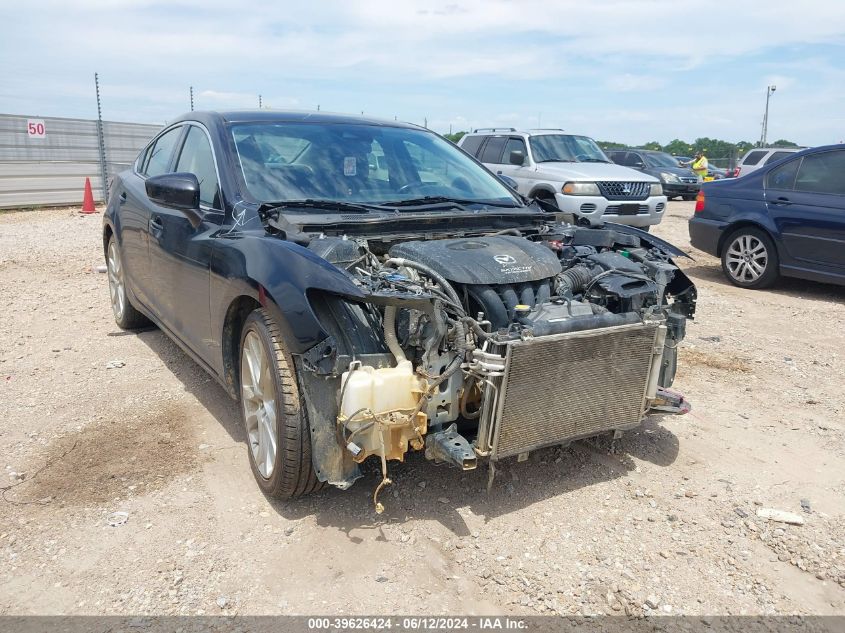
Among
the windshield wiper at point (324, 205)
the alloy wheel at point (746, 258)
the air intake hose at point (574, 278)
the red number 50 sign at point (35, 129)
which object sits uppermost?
the red number 50 sign at point (35, 129)

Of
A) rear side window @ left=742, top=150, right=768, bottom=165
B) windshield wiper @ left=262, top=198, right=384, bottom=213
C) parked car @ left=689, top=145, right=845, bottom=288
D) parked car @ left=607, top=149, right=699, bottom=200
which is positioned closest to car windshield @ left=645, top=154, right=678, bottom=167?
parked car @ left=607, top=149, right=699, bottom=200

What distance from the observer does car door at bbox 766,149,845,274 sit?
7621 mm

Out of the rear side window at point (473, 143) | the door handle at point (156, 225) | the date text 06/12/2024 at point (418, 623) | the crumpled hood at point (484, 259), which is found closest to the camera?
the date text 06/12/2024 at point (418, 623)

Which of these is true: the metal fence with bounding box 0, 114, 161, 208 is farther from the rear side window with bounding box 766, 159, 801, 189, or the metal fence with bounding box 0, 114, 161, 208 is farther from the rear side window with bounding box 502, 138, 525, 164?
the rear side window with bounding box 766, 159, 801, 189

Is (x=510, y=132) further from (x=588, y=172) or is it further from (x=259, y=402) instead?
(x=259, y=402)

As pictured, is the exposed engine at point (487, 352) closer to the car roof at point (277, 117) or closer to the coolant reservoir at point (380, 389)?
the coolant reservoir at point (380, 389)

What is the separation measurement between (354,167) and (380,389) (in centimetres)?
177

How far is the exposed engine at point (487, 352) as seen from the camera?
2.90 meters

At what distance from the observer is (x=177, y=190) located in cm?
373

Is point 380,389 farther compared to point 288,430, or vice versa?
point 288,430

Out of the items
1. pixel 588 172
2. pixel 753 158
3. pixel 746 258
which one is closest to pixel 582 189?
pixel 588 172

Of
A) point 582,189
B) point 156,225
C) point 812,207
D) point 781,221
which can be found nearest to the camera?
point 156,225

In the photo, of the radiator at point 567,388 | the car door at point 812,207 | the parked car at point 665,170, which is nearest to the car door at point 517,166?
the car door at point 812,207

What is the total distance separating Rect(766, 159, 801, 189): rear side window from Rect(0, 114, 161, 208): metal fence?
14.6 meters
